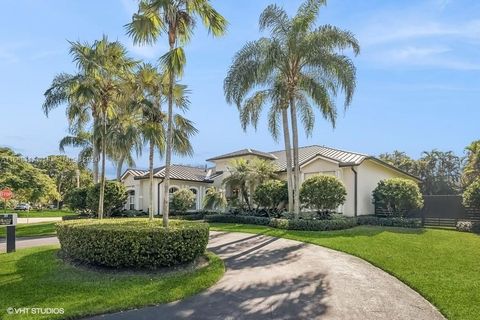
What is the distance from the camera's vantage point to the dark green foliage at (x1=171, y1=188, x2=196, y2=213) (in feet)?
87.8

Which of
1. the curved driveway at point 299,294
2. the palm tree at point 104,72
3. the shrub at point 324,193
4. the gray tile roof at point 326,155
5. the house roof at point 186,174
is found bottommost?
the curved driveway at point 299,294

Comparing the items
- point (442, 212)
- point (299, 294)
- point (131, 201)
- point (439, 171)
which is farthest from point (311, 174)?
point (439, 171)

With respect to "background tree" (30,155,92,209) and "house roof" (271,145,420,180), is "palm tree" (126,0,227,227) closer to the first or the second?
"house roof" (271,145,420,180)

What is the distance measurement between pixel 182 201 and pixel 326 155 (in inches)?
402

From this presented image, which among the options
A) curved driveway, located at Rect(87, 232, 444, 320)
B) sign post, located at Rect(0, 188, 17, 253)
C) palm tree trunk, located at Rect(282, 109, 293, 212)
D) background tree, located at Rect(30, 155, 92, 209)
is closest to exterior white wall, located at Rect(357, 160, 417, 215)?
palm tree trunk, located at Rect(282, 109, 293, 212)

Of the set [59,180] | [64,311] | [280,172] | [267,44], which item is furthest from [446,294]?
[59,180]

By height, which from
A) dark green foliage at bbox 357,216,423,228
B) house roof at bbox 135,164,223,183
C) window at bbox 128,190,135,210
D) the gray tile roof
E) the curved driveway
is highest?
the gray tile roof

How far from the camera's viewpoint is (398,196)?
2058 centimetres

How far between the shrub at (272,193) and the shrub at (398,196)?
5179mm

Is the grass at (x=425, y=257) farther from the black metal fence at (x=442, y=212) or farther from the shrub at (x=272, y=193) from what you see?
the black metal fence at (x=442, y=212)

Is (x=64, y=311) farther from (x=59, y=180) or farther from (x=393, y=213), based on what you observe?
(x=59, y=180)

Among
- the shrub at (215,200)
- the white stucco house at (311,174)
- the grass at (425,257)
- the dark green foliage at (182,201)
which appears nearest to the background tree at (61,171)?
the white stucco house at (311,174)

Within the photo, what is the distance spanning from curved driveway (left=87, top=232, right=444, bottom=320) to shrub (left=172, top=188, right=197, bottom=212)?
15.5 meters

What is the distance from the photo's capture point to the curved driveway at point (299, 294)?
6.73m
